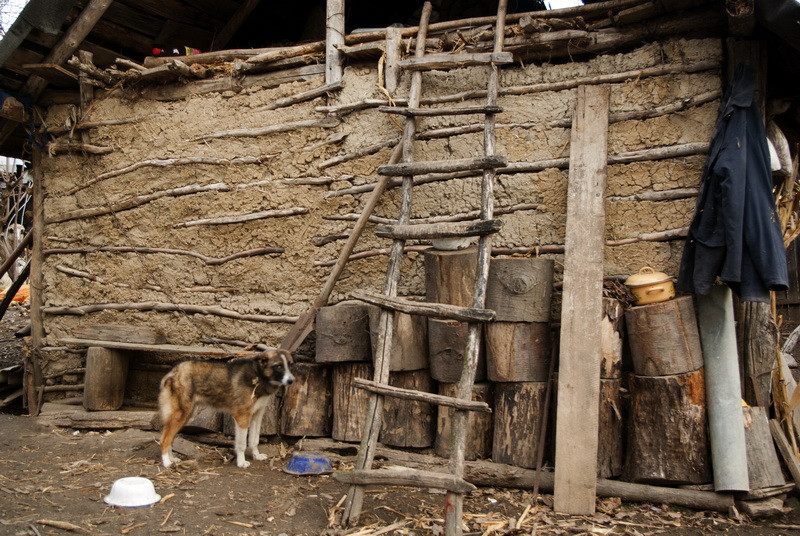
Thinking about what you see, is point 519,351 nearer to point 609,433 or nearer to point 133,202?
point 609,433

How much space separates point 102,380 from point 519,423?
3.71 metres

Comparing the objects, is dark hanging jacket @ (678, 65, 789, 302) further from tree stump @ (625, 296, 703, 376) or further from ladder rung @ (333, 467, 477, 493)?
ladder rung @ (333, 467, 477, 493)

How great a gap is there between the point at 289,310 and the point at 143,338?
1.39 metres

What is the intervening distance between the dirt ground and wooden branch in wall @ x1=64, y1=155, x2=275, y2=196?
2519 millimetres

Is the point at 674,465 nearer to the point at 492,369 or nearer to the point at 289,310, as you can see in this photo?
the point at 492,369

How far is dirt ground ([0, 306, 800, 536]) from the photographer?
354cm

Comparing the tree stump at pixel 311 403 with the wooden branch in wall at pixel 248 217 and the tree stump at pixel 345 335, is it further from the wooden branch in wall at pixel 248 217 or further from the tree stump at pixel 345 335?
the wooden branch in wall at pixel 248 217

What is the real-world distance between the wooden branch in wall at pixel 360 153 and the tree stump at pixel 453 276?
119 centimetres

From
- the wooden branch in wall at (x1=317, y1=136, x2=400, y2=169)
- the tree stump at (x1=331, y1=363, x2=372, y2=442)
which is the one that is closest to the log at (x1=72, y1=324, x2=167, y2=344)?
the tree stump at (x1=331, y1=363, x2=372, y2=442)

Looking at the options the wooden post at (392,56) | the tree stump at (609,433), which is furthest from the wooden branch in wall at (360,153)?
the tree stump at (609,433)

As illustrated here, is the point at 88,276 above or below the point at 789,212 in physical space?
below

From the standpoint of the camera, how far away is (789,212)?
15.2 feet

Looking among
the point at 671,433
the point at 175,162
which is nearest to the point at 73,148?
the point at 175,162

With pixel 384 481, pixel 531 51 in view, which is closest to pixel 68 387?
pixel 384 481
